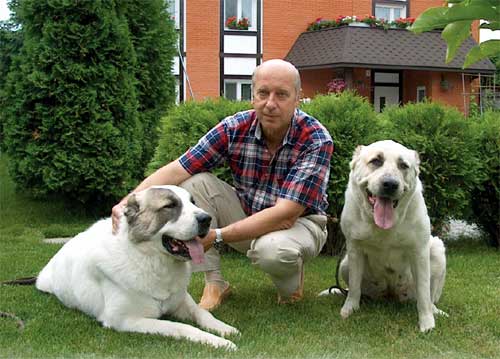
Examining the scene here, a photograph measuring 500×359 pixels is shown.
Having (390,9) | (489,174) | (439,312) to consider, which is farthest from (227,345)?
(390,9)

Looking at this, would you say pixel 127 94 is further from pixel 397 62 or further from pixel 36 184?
pixel 397 62

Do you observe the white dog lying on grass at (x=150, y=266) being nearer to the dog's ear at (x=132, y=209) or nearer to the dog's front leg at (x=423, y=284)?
the dog's ear at (x=132, y=209)

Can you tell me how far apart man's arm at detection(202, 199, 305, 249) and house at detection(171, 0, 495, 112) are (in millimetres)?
13721

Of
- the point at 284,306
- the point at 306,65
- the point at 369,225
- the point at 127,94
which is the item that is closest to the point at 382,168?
the point at 369,225

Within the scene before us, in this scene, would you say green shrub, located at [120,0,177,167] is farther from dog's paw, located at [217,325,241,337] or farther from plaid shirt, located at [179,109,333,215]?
dog's paw, located at [217,325,241,337]

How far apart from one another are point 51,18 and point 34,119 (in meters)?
1.37

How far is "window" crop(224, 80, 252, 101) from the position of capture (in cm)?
1859

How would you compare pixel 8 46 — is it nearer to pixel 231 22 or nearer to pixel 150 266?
pixel 150 266

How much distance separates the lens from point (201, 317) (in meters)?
3.62

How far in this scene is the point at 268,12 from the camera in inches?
722

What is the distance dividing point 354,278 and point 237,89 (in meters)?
15.2

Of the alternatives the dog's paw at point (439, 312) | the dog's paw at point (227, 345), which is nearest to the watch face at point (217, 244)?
the dog's paw at point (227, 345)

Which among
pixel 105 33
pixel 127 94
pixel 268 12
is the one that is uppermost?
pixel 268 12

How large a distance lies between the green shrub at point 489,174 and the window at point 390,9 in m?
13.8
